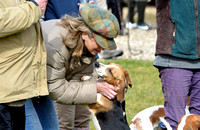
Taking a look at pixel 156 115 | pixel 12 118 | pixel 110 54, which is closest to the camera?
pixel 12 118

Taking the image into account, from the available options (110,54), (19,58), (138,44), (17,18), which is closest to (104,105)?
(19,58)

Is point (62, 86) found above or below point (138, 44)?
above

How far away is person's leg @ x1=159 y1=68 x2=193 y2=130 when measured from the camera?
3.76m

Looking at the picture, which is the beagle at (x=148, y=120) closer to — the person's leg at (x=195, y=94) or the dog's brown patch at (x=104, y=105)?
the person's leg at (x=195, y=94)

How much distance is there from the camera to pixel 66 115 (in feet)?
13.8

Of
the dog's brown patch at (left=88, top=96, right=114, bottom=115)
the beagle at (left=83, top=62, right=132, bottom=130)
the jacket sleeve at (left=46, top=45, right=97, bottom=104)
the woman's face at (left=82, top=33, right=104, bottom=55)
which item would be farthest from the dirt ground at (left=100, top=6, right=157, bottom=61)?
the woman's face at (left=82, top=33, right=104, bottom=55)

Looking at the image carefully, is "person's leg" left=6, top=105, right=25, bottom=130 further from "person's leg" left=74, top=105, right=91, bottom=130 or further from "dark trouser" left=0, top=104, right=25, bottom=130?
"person's leg" left=74, top=105, right=91, bottom=130

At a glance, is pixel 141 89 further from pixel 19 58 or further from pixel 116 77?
pixel 19 58

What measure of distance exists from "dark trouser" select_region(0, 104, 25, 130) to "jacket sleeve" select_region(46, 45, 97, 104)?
384mm

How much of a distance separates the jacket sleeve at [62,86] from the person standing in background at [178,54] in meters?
0.96

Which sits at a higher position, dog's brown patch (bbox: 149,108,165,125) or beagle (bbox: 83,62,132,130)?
beagle (bbox: 83,62,132,130)

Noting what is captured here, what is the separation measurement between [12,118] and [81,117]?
177 cm

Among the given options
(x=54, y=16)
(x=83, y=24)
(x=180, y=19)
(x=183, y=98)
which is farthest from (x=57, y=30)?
(x=183, y=98)

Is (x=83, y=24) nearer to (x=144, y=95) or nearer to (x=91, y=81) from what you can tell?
(x=91, y=81)
